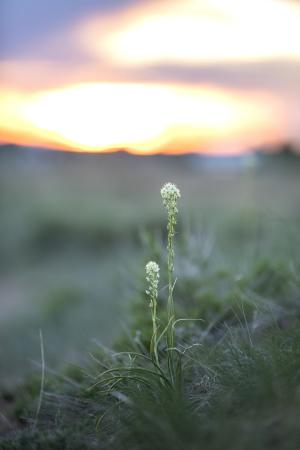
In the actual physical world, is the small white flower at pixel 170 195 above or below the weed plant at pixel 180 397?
above

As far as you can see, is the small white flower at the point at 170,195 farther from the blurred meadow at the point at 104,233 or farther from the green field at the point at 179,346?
the blurred meadow at the point at 104,233

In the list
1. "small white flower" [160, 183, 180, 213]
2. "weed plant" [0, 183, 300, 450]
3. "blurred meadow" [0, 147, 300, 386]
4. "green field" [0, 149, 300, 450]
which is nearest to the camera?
"weed plant" [0, 183, 300, 450]

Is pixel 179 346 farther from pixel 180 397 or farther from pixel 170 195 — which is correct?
pixel 170 195

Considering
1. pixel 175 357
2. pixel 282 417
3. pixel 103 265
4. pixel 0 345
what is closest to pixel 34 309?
pixel 0 345

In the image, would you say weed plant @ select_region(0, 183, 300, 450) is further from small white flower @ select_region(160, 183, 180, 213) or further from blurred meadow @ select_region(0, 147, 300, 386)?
blurred meadow @ select_region(0, 147, 300, 386)

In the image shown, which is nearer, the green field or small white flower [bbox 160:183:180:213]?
the green field

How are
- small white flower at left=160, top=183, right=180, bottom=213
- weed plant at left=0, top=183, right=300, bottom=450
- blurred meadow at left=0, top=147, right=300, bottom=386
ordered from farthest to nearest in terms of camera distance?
1. blurred meadow at left=0, top=147, right=300, bottom=386
2. small white flower at left=160, top=183, right=180, bottom=213
3. weed plant at left=0, top=183, right=300, bottom=450

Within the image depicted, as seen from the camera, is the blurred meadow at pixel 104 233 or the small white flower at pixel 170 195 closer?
the small white flower at pixel 170 195

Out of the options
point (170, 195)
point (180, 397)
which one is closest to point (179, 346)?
point (180, 397)

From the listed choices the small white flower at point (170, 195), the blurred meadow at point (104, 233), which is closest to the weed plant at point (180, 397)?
the small white flower at point (170, 195)

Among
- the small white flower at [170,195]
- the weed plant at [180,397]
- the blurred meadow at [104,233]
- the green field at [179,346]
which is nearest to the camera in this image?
the weed plant at [180,397]

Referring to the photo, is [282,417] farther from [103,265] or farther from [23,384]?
[103,265]

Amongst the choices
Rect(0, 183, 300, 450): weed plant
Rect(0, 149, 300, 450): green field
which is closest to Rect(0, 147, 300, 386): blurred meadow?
Rect(0, 149, 300, 450): green field

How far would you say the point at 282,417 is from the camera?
2016 mm
